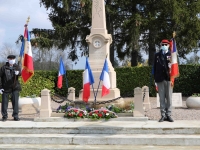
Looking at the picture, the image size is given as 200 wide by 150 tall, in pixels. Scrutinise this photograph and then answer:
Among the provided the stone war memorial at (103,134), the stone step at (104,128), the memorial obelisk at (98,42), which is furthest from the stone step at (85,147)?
the memorial obelisk at (98,42)

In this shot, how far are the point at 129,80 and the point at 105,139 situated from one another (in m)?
14.0

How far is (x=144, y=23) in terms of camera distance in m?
23.8

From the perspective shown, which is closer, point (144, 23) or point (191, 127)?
point (191, 127)

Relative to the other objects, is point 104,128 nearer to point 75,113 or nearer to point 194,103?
point 75,113

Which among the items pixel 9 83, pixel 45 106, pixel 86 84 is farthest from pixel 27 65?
pixel 86 84

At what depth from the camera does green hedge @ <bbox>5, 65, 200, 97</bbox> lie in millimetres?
20359

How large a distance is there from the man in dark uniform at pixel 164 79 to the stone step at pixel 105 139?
137cm

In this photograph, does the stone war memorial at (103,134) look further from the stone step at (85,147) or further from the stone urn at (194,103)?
the stone urn at (194,103)

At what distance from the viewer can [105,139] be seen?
282 inches

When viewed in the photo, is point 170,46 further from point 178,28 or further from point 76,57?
point 76,57

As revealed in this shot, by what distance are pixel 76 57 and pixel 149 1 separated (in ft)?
25.7

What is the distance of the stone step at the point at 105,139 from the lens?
22.8ft

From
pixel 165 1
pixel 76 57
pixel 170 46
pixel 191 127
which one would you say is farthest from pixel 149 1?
pixel 191 127

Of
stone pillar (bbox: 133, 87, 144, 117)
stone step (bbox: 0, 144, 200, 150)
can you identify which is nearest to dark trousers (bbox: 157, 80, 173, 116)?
stone pillar (bbox: 133, 87, 144, 117)
